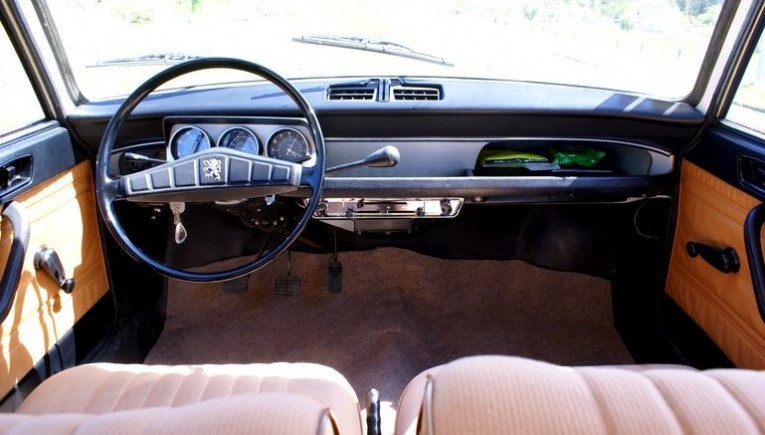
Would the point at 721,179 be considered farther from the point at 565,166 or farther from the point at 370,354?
the point at 370,354

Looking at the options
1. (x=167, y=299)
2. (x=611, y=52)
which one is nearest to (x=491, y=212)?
(x=611, y=52)

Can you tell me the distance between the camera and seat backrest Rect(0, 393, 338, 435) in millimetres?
632

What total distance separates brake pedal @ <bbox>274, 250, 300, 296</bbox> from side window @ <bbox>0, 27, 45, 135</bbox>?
3.89ft

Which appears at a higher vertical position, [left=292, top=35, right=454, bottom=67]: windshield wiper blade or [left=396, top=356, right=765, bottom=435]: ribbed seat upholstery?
[left=292, top=35, right=454, bottom=67]: windshield wiper blade

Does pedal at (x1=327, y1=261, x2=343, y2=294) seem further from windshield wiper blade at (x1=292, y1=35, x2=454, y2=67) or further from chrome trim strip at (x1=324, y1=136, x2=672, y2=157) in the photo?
windshield wiper blade at (x1=292, y1=35, x2=454, y2=67)

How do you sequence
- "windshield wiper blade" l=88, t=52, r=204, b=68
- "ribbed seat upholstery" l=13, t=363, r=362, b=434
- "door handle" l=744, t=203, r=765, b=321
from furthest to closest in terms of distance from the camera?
"windshield wiper blade" l=88, t=52, r=204, b=68
"door handle" l=744, t=203, r=765, b=321
"ribbed seat upholstery" l=13, t=363, r=362, b=434

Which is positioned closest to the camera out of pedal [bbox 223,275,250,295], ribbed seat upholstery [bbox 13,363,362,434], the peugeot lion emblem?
ribbed seat upholstery [bbox 13,363,362,434]

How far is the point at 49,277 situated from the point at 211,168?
770 millimetres

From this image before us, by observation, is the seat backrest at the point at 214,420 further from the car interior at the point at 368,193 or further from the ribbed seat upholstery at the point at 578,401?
the car interior at the point at 368,193

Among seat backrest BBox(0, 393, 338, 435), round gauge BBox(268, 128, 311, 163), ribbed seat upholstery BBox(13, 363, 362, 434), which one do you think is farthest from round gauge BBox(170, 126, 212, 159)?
seat backrest BBox(0, 393, 338, 435)

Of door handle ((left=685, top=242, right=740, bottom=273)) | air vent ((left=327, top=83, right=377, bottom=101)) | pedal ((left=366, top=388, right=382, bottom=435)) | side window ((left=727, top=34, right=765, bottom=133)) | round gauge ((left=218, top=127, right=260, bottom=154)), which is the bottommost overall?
pedal ((left=366, top=388, right=382, bottom=435))

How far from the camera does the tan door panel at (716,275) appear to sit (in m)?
1.63

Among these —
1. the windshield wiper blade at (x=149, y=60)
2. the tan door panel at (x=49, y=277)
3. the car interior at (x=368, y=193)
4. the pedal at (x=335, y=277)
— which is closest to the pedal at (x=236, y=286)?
the car interior at (x=368, y=193)

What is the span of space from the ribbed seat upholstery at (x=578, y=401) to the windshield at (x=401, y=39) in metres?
1.58
